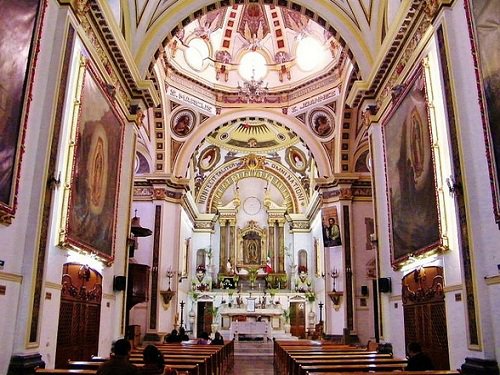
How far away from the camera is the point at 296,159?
25.4 m

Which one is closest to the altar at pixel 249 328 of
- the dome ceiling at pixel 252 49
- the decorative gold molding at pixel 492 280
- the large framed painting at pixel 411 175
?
the dome ceiling at pixel 252 49

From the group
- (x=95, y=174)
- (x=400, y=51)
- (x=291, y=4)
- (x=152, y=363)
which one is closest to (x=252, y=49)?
(x=291, y=4)

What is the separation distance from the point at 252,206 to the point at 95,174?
1839 cm

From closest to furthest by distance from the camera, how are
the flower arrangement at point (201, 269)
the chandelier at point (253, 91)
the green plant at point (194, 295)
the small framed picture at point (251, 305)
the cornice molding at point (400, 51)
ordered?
the cornice molding at point (400, 51) → the chandelier at point (253, 91) → the small framed picture at point (251, 305) → the green plant at point (194, 295) → the flower arrangement at point (201, 269)

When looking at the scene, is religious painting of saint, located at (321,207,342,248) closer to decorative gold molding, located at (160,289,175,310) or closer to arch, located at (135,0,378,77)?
decorative gold molding, located at (160,289,175,310)

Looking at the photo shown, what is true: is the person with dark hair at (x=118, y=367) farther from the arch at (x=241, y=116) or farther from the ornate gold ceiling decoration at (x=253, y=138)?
the ornate gold ceiling decoration at (x=253, y=138)

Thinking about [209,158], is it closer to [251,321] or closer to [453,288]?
[251,321]

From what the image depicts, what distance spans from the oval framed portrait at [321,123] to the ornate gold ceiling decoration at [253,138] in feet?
13.2

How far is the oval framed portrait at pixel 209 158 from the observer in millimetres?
24886

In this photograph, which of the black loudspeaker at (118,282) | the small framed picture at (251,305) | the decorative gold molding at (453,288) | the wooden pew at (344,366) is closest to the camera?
the wooden pew at (344,366)

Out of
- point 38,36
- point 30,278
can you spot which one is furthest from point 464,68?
point 30,278

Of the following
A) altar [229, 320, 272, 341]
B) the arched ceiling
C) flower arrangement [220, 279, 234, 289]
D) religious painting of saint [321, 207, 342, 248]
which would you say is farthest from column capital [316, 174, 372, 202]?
flower arrangement [220, 279, 234, 289]

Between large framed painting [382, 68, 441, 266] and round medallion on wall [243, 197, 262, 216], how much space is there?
16.6 m

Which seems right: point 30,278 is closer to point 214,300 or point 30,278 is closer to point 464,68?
point 464,68
